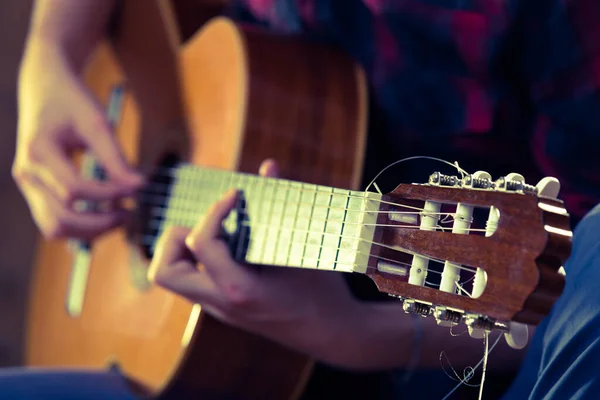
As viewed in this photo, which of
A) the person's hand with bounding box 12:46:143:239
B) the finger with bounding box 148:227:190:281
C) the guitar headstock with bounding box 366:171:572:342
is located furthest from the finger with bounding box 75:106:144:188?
the guitar headstock with bounding box 366:171:572:342

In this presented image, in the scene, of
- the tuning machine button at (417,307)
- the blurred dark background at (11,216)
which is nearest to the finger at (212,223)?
the tuning machine button at (417,307)

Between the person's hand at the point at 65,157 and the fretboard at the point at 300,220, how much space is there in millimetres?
198

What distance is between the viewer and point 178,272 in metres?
0.66

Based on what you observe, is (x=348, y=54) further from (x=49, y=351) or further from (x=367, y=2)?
(x=49, y=351)

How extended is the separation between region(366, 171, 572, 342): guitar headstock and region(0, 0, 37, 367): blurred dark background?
1283 mm

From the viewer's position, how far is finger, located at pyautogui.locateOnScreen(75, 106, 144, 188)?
2.85ft

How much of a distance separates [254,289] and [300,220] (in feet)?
0.43

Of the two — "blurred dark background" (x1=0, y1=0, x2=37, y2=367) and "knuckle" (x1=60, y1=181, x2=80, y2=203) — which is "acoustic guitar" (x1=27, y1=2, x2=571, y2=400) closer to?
"knuckle" (x1=60, y1=181, x2=80, y2=203)

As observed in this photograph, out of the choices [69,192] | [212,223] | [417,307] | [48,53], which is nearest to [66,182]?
[69,192]

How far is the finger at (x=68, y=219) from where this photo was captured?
2.97ft

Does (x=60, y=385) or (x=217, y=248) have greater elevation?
(x=217, y=248)

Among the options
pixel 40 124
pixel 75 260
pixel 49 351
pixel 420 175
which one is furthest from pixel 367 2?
pixel 49 351

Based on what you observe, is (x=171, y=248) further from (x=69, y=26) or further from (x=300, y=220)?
(x=69, y=26)

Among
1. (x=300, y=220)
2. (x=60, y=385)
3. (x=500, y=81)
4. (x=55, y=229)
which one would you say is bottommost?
(x=60, y=385)
